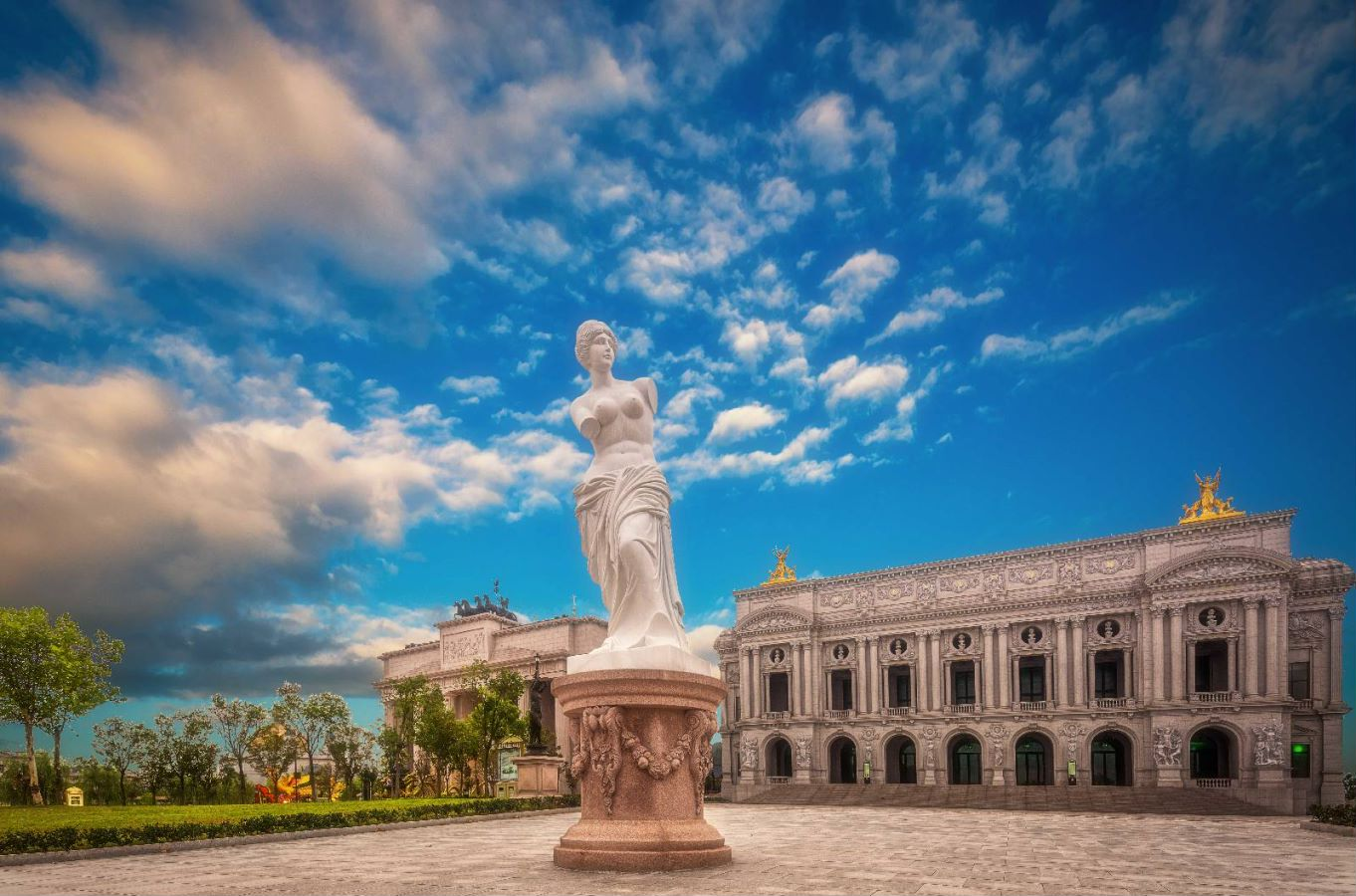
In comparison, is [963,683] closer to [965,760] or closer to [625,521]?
[965,760]

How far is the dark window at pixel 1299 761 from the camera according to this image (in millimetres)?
45156

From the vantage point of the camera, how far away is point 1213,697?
46062 millimetres

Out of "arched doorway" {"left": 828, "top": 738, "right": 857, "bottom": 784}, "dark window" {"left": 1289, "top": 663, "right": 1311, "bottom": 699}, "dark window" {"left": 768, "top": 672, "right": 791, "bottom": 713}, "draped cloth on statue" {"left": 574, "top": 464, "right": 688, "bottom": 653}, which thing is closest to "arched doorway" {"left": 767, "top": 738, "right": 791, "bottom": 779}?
"dark window" {"left": 768, "top": 672, "right": 791, "bottom": 713}

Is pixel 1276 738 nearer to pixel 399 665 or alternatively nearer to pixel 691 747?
pixel 691 747

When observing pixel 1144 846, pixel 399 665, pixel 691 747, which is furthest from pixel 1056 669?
pixel 399 665

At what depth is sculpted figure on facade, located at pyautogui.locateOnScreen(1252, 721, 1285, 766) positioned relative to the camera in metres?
43.2

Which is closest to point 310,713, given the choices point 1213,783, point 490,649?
point 490,649

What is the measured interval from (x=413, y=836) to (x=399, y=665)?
2515 inches

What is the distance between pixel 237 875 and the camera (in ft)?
37.1

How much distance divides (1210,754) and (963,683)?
13340 millimetres

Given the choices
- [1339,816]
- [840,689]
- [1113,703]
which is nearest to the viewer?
[1339,816]

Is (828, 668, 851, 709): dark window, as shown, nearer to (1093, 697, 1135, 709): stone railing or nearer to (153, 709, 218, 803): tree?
(1093, 697, 1135, 709): stone railing

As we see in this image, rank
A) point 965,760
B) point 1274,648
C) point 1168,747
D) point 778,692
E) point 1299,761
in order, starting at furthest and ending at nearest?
point 778,692 < point 965,760 < point 1168,747 < point 1299,761 < point 1274,648

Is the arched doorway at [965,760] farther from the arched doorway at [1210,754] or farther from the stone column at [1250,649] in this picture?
the stone column at [1250,649]
